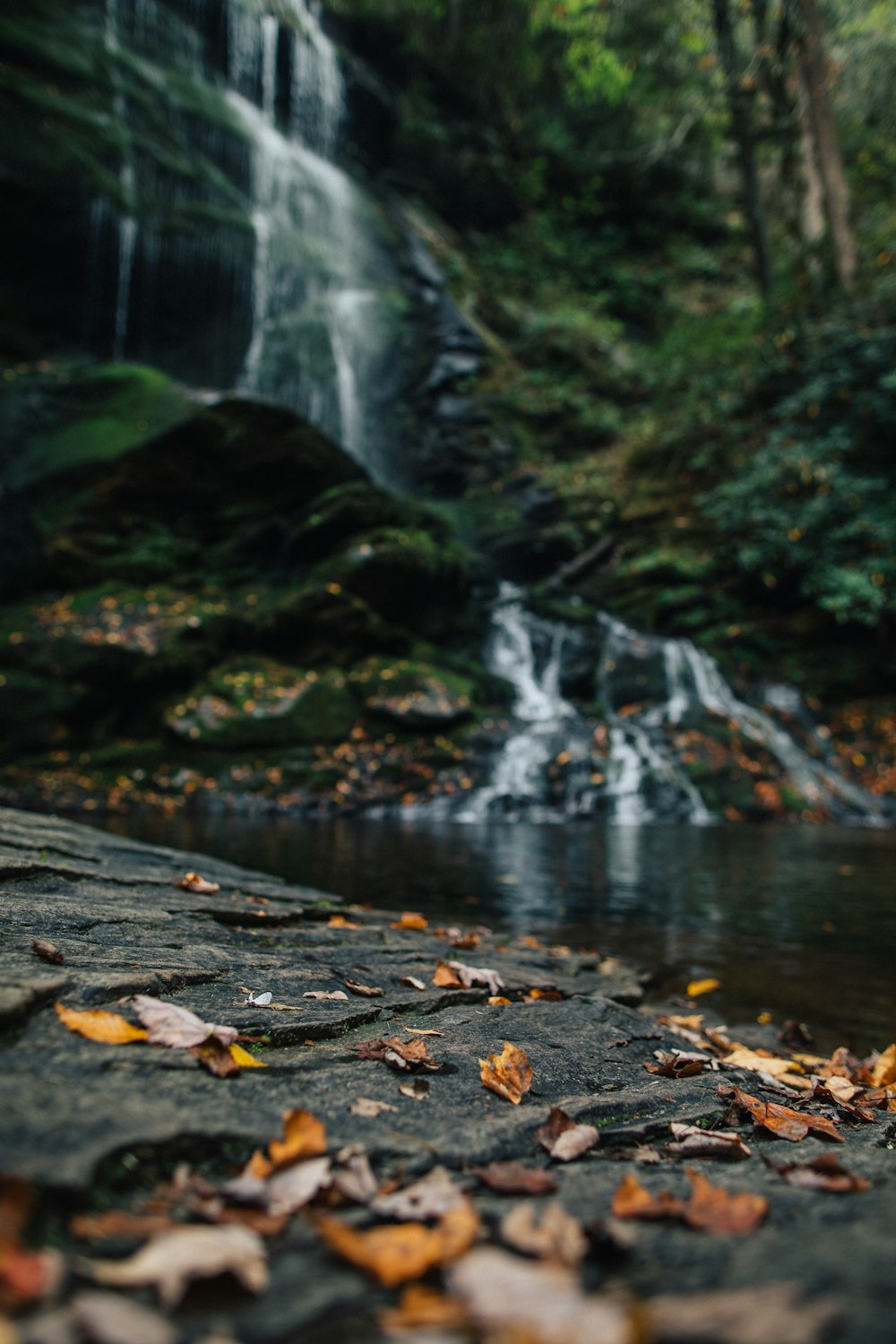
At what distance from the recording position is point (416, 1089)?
4.38ft

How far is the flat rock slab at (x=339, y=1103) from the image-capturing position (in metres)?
0.69

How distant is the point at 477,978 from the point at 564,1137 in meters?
1.09

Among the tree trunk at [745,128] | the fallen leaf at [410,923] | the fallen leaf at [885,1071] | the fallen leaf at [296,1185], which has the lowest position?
the fallen leaf at [885,1071]

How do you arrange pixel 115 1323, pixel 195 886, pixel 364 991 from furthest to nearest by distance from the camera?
1. pixel 195 886
2. pixel 364 991
3. pixel 115 1323

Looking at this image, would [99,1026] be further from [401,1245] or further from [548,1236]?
[548,1236]

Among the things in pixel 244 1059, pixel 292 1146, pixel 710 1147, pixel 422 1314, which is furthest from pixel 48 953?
pixel 710 1147

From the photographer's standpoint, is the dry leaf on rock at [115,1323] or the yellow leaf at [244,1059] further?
the yellow leaf at [244,1059]

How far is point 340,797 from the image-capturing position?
9.86 m

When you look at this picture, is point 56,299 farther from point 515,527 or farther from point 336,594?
point 515,527

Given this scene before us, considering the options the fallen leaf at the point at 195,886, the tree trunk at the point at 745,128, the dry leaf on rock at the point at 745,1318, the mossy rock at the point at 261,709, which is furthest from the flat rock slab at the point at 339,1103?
the tree trunk at the point at 745,128

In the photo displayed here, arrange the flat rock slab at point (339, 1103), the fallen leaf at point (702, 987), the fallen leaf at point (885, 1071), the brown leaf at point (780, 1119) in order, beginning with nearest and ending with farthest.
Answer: the flat rock slab at point (339, 1103) → the brown leaf at point (780, 1119) → the fallen leaf at point (885, 1071) → the fallen leaf at point (702, 987)

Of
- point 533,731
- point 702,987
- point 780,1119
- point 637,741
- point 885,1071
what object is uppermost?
point 533,731

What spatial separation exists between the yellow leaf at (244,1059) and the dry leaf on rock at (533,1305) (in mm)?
682

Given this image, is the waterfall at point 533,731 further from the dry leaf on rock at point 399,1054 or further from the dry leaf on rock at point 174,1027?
the dry leaf on rock at point 174,1027
